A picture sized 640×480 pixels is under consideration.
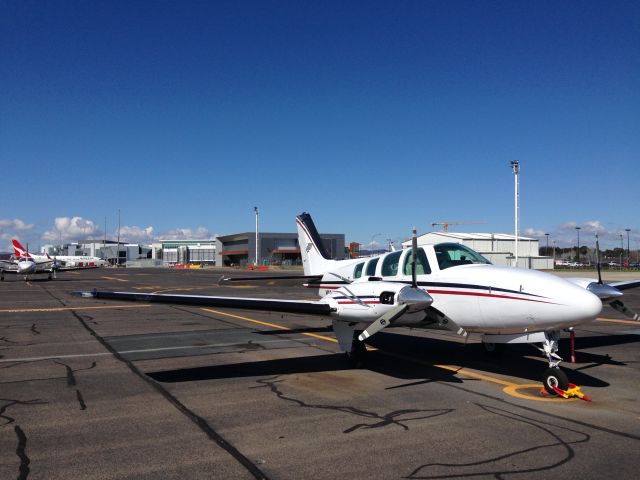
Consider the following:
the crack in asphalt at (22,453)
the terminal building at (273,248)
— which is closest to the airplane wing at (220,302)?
the crack in asphalt at (22,453)

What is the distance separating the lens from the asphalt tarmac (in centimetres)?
561

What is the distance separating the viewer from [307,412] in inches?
303

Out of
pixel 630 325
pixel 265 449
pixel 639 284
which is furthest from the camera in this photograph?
pixel 630 325

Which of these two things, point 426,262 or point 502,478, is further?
point 426,262

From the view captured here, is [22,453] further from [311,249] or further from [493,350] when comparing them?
[311,249]

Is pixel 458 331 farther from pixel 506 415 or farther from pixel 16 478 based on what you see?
pixel 16 478

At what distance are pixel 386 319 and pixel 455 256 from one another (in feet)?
7.40

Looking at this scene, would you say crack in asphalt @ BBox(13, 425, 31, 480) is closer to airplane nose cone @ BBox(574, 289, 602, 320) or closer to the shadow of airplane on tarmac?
the shadow of airplane on tarmac

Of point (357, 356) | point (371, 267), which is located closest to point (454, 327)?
point (357, 356)

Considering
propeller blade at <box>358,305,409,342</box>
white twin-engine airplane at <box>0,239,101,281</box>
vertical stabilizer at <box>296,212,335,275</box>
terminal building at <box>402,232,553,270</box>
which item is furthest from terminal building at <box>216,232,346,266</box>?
propeller blade at <box>358,305,409,342</box>

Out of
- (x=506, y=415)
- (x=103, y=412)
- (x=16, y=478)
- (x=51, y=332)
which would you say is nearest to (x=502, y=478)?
(x=506, y=415)

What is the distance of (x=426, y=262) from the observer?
1070 cm

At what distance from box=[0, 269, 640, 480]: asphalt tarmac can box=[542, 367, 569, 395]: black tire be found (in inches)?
8.4

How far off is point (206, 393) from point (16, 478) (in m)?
3.77
